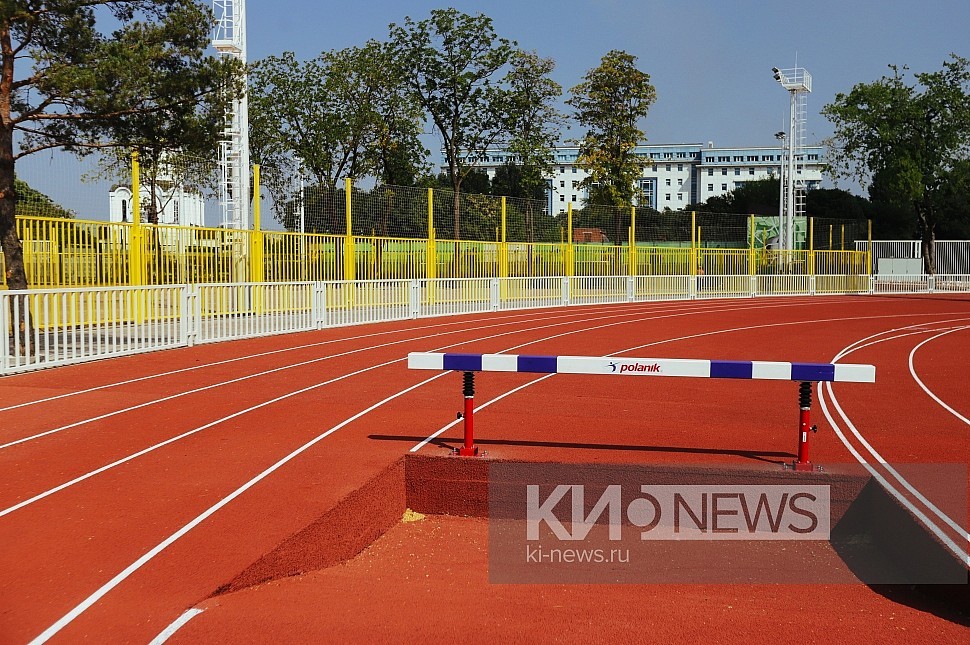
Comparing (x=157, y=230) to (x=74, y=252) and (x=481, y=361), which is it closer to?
(x=74, y=252)

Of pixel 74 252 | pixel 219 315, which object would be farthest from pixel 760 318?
pixel 74 252

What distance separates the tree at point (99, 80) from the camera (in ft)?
46.8

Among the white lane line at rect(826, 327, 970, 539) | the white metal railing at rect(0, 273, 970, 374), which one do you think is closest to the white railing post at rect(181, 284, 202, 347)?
the white metal railing at rect(0, 273, 970, 374)

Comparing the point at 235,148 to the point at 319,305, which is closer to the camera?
the point at 319,305

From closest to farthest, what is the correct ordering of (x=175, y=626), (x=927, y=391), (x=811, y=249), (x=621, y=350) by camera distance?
(x=175, y=626)
(x=927, y=391)
(x=621, y=350)
(x=811, y=249)

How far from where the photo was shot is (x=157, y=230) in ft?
62.3

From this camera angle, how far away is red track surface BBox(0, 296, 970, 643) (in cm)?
486

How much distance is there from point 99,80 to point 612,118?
1190 inches

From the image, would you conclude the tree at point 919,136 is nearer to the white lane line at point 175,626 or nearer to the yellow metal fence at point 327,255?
the yellow metal fence at point 327,255

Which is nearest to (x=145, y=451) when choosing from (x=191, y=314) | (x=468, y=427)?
(x=468, y=427)

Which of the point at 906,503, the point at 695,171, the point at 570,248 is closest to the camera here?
the point at 906,503

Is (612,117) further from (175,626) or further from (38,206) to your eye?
(175,626)

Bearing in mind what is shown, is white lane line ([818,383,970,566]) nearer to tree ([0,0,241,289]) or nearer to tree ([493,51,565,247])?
tree ([0,0,241,289])

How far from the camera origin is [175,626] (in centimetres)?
434
